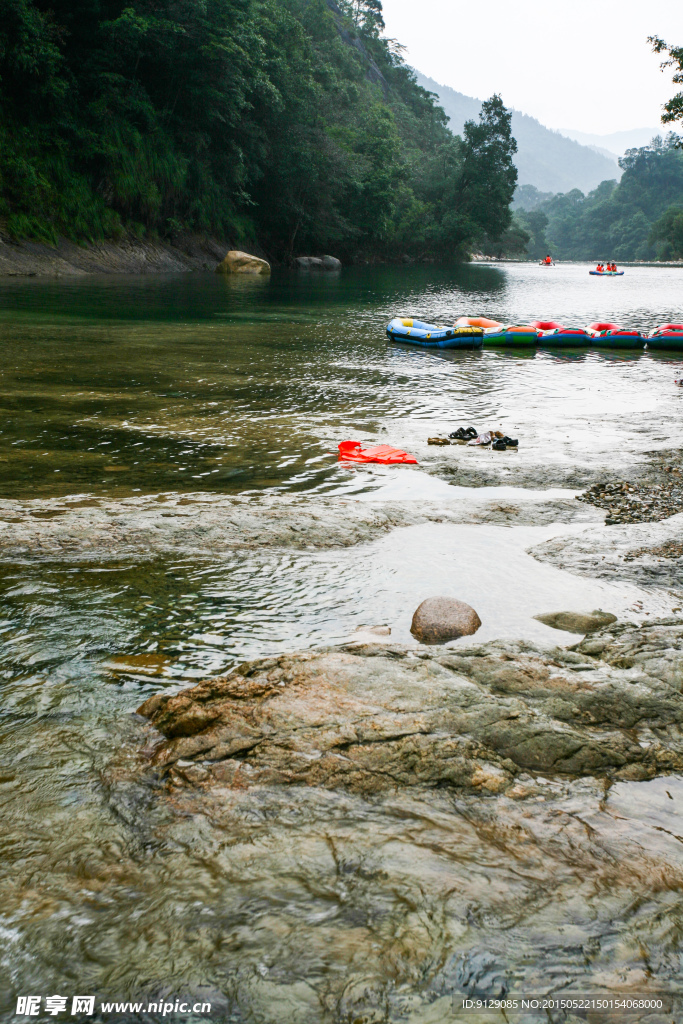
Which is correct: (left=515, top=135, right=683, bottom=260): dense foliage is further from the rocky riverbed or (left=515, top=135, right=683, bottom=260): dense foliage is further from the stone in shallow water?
the rocky riverbed

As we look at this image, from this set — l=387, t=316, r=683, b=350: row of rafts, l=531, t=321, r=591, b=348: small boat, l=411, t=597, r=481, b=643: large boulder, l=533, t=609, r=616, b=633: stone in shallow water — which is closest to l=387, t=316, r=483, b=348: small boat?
l=387, t=316, r=683, b=350: row of rafts

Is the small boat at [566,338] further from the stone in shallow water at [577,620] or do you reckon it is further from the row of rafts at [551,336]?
the stone in shallow water at [577,620]

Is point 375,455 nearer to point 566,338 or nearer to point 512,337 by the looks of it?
point 512,337

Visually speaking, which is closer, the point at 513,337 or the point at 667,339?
A: the point at 513,337

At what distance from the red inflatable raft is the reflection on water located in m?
0.27

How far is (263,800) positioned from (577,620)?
8.34 ft

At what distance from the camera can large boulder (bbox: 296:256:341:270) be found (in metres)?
54.1

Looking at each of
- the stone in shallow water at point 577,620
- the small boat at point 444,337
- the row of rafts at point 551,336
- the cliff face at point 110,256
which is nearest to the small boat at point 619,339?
the row of rafts at point 551,336

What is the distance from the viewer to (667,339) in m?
20.9

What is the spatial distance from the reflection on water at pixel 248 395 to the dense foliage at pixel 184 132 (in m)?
11.3

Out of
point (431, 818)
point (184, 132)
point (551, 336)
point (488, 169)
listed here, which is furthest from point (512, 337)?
point (488, 169)

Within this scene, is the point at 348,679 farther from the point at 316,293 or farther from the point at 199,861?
the point at 316,293

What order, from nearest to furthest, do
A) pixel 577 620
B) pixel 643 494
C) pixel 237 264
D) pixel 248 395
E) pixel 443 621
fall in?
1. pixel 443 621
2. pixel 577 620
3. pixel 643 494
4. pixel 248 395
5. pixel 237 264

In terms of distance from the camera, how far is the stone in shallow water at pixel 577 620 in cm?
484
